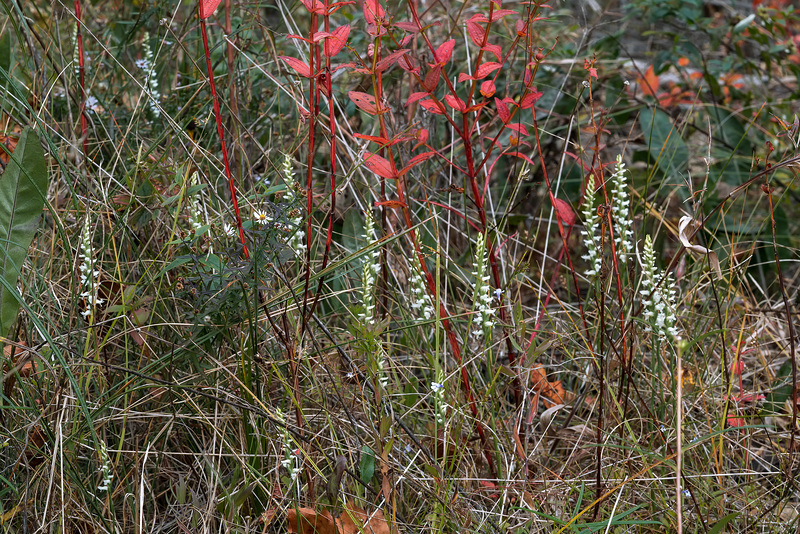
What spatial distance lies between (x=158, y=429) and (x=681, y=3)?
2538 millimetres

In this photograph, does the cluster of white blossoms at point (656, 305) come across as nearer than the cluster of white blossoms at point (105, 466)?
No

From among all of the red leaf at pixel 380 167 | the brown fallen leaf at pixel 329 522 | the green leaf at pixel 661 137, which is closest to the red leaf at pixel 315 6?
the red leaf at pixel 380 167

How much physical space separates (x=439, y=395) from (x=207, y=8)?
85 centimetres

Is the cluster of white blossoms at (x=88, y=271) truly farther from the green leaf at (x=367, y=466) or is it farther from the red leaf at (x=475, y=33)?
the red leaf at (x=475, y=33)

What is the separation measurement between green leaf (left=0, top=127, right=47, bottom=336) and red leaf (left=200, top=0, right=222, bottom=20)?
50cm

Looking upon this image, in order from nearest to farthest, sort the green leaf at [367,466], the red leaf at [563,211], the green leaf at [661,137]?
the green leaf at [367,466]
the red leaf at [563,211]
the green leaf at [661,137]

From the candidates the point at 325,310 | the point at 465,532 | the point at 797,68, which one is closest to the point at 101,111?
the point at 325,310

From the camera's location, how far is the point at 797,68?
270cm

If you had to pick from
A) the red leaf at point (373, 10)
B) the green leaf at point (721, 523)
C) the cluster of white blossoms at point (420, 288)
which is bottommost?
the green leaf at point (721, 523)

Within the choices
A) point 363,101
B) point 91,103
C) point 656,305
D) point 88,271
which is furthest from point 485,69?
point 91,103

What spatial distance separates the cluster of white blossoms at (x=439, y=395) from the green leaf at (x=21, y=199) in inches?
36.4

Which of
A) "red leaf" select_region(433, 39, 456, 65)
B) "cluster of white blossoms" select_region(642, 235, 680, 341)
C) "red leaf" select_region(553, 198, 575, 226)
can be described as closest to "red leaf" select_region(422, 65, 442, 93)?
"red leaf" select_region(433, 39, 456, 65)

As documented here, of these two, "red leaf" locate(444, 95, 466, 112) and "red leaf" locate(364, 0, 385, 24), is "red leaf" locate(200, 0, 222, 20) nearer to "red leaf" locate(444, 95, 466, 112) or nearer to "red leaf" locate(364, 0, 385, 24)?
"red leaf" locate(364, 0, 385, 24)

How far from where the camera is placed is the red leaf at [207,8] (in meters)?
1.28
